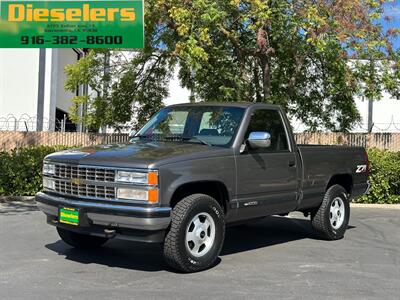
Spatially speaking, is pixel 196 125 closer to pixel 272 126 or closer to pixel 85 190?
pixel 272 126

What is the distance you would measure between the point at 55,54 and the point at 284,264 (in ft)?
66.6

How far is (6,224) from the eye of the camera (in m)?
9.55

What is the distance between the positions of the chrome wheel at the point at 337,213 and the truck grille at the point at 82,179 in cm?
398

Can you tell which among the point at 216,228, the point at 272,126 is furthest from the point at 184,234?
the point at 272,126

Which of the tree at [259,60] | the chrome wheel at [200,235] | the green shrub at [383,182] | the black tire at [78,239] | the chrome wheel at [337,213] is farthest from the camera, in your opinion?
the green shrub at [383,182]

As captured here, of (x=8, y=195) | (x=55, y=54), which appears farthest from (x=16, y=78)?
(x=8, y=195)

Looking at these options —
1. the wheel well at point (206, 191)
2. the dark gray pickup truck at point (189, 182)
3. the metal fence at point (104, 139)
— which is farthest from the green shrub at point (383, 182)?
the wheel well at point (206, 191)

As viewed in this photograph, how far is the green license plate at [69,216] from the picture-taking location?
6.20 m

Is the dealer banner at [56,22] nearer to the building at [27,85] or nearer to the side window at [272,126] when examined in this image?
the side window at [272,126]

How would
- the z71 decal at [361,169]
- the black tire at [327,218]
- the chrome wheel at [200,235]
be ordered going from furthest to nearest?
the z71 decal at [361,169] → the black tire at [327,218] → the chrome wheel at [200,235]

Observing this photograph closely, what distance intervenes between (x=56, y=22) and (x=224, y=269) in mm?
9155

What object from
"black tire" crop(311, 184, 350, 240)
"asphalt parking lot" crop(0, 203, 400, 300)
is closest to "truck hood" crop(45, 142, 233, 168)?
"asphalt parking lot" crop(0, 203, 400, 300)

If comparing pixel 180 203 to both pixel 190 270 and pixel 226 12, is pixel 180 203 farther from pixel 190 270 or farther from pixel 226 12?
pixel 226 12

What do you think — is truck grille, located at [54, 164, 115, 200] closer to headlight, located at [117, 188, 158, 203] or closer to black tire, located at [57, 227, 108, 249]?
headlight, located at [117, 188, 158, 203]
